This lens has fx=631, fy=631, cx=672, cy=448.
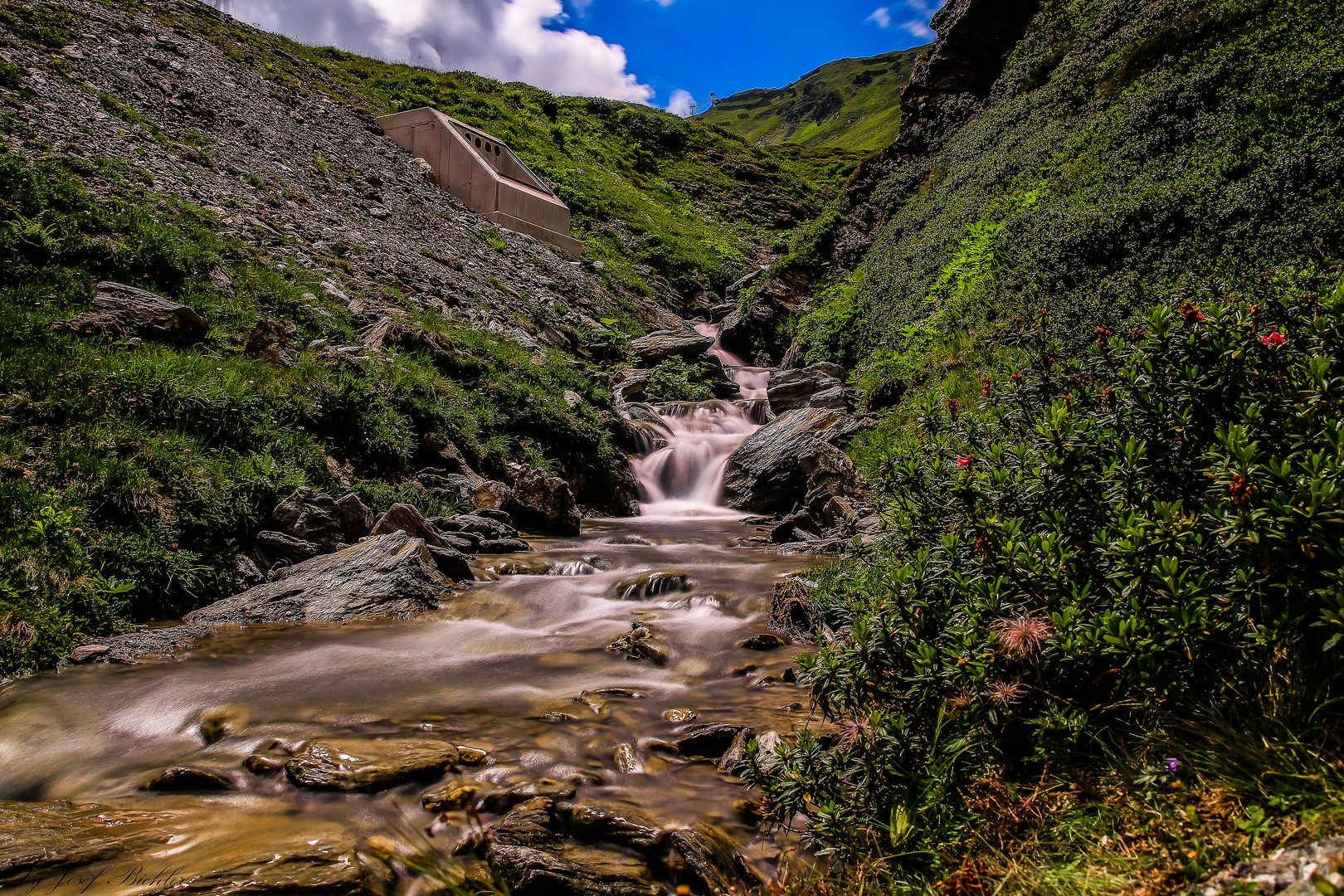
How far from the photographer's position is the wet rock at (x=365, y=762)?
12.2ft

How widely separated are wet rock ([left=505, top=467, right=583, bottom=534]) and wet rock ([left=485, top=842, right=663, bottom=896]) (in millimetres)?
9131

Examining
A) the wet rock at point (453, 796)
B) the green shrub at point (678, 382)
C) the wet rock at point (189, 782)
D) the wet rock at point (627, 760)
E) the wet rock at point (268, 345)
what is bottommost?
the wet rock at point (627, 760)

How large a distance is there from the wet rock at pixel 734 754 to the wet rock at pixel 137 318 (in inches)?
398

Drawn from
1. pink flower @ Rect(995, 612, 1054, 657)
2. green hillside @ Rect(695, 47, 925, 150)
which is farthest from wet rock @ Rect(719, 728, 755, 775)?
green hillside @ Rect(695, 47, 925, 150)

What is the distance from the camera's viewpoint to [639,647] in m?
6.39

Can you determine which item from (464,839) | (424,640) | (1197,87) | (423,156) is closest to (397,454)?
(424,640)

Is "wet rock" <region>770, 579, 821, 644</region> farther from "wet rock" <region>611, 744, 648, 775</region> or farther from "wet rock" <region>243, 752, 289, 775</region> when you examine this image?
"wet rock" <region>243, 752, 289, 775</region>

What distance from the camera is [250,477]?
820 cm

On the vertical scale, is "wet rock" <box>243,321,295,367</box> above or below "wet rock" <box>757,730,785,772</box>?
above

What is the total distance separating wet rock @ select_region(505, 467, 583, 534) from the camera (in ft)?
39.8

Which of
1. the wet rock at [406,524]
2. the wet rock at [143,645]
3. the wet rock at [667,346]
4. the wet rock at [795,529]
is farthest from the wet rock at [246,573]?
the wet rock at [667,346]

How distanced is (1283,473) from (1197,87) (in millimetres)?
15036

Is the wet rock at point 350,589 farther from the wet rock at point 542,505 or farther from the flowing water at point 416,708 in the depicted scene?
the wet rock at point 542,505

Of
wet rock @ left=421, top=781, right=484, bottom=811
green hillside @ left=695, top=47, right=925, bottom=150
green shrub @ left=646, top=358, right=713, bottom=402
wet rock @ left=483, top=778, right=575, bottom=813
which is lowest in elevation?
wet rock @ left=483, top=778, right=575, bottom=813
